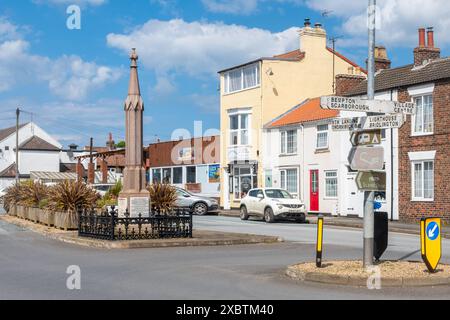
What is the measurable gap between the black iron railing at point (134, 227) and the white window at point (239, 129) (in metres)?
22.8

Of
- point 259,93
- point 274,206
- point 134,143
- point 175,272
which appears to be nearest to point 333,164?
point 274,206

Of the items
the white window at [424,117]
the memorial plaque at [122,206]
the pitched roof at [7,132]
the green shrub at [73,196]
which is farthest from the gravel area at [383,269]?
the pitched roof at [7,132]

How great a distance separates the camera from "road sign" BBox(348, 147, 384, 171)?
11.4 meters

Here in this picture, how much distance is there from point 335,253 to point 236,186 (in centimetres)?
2619

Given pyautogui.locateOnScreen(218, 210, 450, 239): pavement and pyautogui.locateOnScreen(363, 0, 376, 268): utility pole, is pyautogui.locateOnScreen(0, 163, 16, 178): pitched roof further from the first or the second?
pyautogui.locateOnScreen(363, 0, 376, 268): utility pole

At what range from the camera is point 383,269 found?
37.7 feet

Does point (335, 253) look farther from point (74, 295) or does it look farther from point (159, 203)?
point (74, 295)

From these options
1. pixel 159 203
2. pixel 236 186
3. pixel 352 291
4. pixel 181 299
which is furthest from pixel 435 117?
pixel 181 299

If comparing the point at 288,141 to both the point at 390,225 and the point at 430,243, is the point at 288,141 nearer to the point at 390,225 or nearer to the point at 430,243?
the point at 390,225

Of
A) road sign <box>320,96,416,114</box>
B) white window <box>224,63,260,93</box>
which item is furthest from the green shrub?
white window <box>224,63,260,93</box>

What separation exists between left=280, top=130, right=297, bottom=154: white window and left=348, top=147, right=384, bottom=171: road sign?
26.2m

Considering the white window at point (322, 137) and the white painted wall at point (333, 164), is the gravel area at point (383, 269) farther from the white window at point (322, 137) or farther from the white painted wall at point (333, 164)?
the white window at point (322, 137)

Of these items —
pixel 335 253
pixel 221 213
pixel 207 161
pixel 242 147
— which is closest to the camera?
pixel 335 253

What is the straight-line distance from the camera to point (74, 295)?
9.76 m
